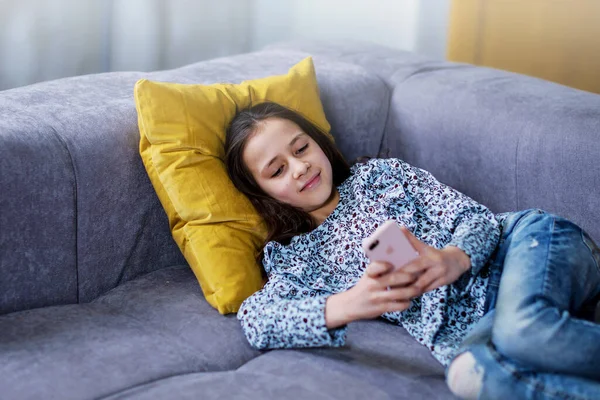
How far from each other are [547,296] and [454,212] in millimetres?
363

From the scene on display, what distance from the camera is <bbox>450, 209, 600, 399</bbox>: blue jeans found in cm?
132

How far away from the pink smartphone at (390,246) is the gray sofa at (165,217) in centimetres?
21

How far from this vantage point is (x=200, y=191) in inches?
71.1

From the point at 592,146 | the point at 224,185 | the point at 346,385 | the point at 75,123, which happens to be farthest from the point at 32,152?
the point at 592,146

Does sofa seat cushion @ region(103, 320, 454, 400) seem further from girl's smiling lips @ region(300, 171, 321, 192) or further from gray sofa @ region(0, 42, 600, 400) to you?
girl's smiling lips @ region(300, 171, 321, 192)

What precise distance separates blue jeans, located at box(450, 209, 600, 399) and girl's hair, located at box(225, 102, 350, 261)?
454mm

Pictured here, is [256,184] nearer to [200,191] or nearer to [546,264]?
[200,191]

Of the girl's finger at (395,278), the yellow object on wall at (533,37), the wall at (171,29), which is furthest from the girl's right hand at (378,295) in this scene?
the yellow object on wall at (533,37)

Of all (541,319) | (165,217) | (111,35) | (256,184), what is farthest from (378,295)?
(111,35)

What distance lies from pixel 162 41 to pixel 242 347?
1432 mm

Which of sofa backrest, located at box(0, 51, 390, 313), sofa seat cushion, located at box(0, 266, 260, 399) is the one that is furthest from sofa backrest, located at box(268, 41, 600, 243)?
sofa seat cushion, located at box(0, 266, 260, 399)

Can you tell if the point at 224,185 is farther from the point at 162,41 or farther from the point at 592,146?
the point at 162,41

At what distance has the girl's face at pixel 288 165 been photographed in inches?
70.9

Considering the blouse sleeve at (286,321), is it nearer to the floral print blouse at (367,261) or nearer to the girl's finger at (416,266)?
the floral print blouse at (367,261)
